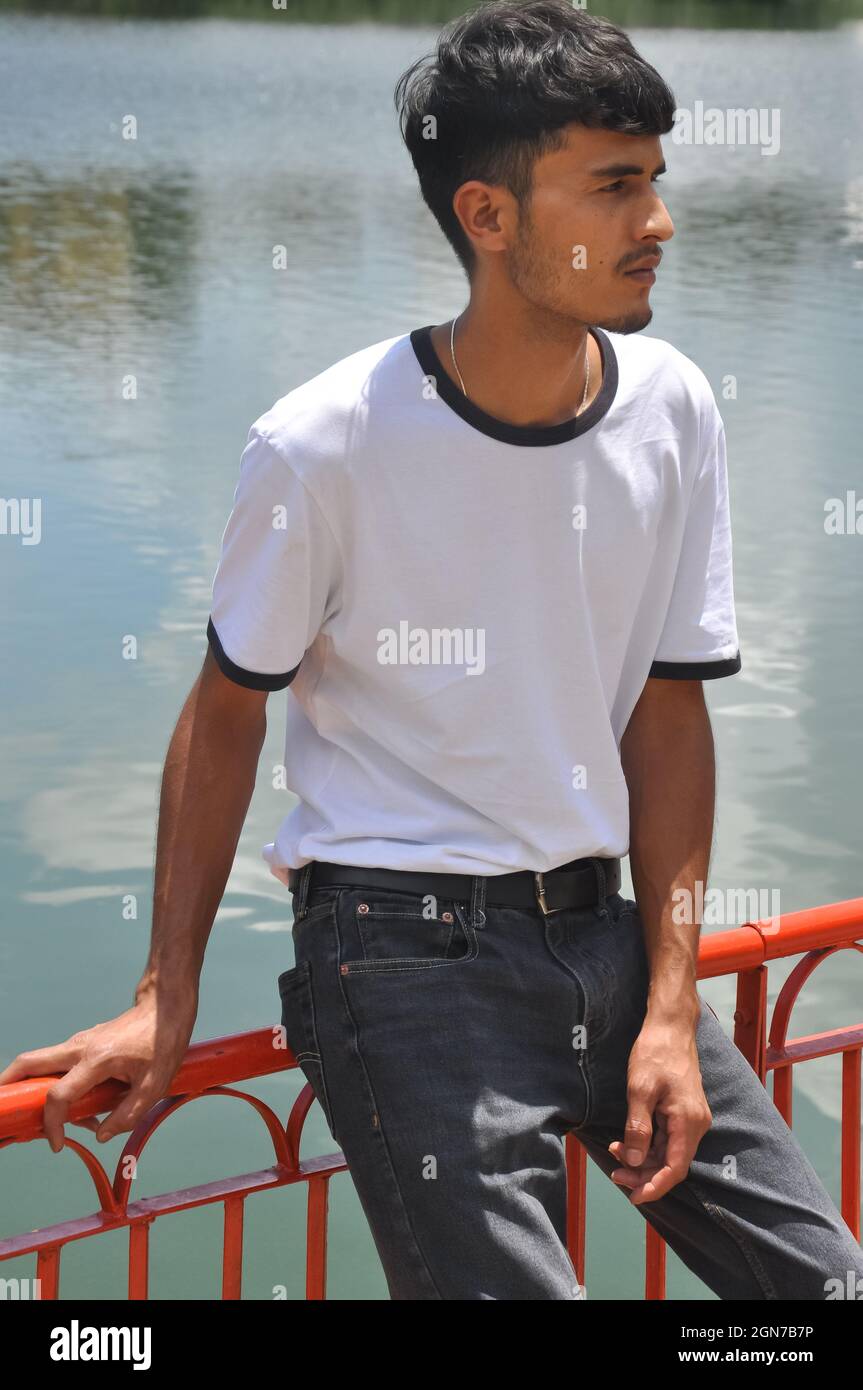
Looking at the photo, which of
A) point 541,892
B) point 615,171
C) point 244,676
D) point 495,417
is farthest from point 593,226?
point 541,892

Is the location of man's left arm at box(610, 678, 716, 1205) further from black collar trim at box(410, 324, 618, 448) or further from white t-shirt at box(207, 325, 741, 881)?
black collar trim at box(410, 324, 618, 448)

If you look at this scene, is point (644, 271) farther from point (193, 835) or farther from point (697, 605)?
point (193, 835)

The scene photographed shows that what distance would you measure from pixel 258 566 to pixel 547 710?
33cm

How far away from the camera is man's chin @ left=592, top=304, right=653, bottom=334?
6.04 feet

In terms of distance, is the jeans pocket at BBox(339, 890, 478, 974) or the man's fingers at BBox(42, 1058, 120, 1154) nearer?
the man's fingers at BBox(42, 1058, 120, 1154)

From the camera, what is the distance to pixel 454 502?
1.82m

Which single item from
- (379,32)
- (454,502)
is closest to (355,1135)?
(454,502)

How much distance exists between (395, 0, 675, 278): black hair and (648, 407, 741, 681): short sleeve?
1.16 ft

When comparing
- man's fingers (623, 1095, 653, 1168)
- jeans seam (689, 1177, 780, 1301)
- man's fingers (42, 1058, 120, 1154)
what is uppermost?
man's fingers (42, 1058, 120, 1154)

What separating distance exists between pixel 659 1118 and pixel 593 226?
2.96 ft

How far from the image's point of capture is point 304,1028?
1.79 meters

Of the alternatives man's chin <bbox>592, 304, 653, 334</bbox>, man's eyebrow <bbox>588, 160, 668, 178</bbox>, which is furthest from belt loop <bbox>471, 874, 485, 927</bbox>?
man's eyebrow <bbox>588, 160, 668, 178</bbox>

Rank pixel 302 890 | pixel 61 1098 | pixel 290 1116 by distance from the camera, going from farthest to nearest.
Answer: pixel 302 890
pixel 290 1116
pixel 61 1098

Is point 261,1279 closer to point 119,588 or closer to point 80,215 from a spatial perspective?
point 119,588
